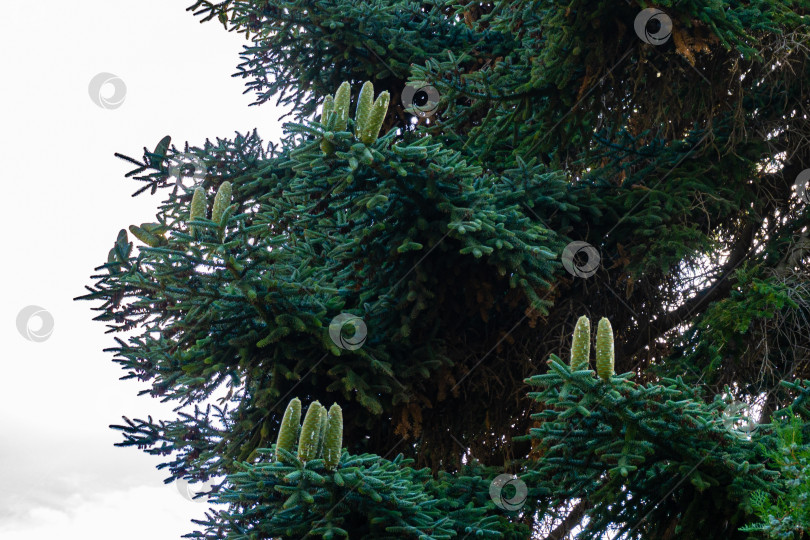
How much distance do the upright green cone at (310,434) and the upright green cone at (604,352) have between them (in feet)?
3.92

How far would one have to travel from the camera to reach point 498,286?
5652 mm

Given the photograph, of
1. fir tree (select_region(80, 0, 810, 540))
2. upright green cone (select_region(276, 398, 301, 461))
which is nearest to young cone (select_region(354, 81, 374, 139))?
fir tree (select_region(80, 0, 810, 540))

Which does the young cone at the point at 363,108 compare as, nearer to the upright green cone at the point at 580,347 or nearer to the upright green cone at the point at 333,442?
the upright green cone at the point at 333,442

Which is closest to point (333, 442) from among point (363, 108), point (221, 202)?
point (221, 202)

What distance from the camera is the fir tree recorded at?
374 cm

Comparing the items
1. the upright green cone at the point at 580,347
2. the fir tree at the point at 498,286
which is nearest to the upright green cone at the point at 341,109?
the fir tree at the point at 498,286

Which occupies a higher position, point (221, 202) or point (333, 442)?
point (221, 202)

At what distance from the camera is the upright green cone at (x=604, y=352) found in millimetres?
3150

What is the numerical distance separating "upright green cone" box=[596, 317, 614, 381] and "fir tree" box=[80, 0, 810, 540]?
2cm

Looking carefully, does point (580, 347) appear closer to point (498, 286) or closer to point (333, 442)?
point (333, 442)

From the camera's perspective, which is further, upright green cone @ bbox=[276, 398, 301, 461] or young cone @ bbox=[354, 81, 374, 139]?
young cone @ bbox=[354, 81, 374, 139]

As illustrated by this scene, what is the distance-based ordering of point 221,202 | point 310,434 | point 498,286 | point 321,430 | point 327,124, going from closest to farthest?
point 310,434 → point 321,430 → point 221,202 → point 327,124 → point 498,286

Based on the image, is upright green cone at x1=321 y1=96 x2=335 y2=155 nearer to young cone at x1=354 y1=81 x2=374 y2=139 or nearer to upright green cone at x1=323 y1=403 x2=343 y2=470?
young cone at x1=354 y1=81 x2=374 y2=139

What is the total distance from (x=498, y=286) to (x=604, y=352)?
248 centimetres
